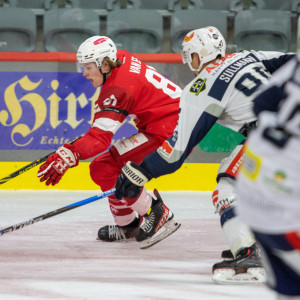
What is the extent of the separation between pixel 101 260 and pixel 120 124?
2.50 feet

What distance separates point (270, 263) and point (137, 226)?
2.42 metres

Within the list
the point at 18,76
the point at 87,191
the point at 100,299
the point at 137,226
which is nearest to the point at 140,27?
the point at 18,76

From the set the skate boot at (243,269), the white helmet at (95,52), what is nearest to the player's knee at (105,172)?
the white helmet at (95,52)

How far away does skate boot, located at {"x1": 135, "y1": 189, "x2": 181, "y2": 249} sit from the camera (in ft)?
11.6

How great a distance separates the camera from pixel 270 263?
4.61ft

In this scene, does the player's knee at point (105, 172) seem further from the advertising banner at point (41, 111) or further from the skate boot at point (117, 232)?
the advertising banner at point (41, 111)

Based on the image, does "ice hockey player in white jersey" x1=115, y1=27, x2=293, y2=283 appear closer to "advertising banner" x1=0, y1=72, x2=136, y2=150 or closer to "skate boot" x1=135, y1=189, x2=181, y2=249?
"skate boot" x1=135, y1=189, x2=181, y2=249

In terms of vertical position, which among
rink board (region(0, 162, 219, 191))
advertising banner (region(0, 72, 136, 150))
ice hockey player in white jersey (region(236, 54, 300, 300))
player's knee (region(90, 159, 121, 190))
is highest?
ice hockey player in white jersey (region(236, 54, 300, 300))

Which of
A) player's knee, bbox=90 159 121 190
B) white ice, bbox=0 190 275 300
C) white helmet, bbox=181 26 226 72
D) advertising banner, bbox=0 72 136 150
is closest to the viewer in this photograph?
white ice, bbox=0 190 275 300

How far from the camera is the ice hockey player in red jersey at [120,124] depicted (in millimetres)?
3463

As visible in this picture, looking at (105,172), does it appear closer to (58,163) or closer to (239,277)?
(58,163)

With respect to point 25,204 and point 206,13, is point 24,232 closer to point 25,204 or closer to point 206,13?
point 25,204

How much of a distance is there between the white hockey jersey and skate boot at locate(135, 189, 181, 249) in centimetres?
219

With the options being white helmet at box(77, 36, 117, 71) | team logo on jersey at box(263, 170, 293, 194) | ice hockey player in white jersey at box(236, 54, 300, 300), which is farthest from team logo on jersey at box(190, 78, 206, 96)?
team logo on jersey at box(263, 170, 293, 194)
